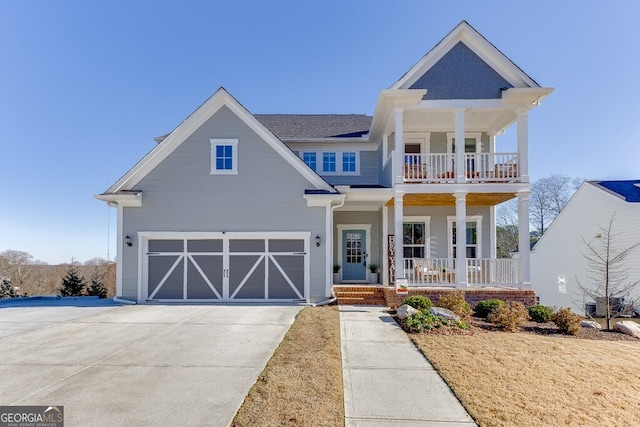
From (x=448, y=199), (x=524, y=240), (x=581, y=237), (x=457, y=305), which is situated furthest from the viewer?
(x=581, y=237)

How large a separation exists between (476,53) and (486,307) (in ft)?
26.9

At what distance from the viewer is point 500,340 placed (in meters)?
7.30

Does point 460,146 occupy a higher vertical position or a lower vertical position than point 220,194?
higher

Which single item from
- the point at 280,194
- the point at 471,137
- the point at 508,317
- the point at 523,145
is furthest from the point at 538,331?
the point at 280,194

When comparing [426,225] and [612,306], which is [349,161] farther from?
[612,306]

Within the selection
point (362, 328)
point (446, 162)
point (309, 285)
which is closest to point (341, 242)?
point (309, 285)

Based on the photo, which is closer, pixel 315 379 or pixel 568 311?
pixel 315 379

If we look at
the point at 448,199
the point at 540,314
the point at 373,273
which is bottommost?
the point at 540,314

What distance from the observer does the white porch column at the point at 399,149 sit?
11484 millimetres

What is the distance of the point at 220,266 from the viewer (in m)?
12.1

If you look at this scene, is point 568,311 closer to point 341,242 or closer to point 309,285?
point 309,285

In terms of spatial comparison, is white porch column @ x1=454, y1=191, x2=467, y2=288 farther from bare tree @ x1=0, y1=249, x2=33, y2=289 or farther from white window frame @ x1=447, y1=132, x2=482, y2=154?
bare tree @ x1=0, y1=249, x2=33, y2=289

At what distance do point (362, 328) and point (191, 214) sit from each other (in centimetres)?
709

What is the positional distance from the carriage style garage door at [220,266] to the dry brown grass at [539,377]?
5.66 m
